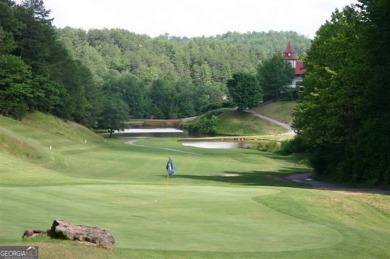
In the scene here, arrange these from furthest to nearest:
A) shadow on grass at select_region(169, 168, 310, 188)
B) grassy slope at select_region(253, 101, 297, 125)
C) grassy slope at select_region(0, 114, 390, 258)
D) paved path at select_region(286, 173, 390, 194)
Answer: grassy slope at select_region(253, 101, 297, 125)
shadow on grass at select_region(169, 168, 310, 188)
paved path at select_region(286, 173, 390, 194)
grassy slope at select_region(0, 114, 390, 258)

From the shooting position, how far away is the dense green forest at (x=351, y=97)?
4359cm

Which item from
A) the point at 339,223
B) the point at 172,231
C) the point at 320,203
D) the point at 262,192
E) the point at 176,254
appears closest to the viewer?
the point at 176,254

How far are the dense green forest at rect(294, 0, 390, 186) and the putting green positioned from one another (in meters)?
19.8

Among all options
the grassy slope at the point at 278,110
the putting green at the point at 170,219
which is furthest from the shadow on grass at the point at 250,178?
the grassy slope at the point at 278,110

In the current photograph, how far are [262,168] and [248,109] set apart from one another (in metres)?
101

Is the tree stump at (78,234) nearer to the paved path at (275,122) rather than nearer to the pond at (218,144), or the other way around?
the pond at (218,144)

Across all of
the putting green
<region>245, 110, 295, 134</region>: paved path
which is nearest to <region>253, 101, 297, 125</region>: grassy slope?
<region>245, 110, 295, 134</region>: paved path

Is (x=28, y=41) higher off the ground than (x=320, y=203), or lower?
higher

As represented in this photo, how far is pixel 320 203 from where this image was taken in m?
27.1

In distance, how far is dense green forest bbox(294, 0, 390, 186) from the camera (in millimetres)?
43594

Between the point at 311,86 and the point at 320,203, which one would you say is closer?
the point at 320,203

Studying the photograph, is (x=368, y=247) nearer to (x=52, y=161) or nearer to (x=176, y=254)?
(x=176, y=254)

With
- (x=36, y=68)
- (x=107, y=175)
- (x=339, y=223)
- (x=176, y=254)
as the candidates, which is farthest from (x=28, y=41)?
(x=176, y=254)

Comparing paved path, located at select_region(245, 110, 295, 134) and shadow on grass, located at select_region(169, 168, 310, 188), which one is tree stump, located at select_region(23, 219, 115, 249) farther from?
paved path, located at select_region(245, 110, 295, 134)
